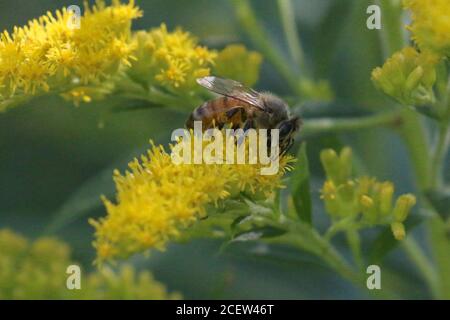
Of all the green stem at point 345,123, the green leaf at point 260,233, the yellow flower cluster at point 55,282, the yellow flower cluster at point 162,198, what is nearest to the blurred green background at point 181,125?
the green stem at point 345,123

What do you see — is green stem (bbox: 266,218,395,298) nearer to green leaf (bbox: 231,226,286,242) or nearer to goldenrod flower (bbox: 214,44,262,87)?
green leaf (bbox: 231,226,286,242)

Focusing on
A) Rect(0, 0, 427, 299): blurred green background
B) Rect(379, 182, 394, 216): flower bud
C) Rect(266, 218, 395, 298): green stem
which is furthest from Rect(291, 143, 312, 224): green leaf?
Rect(0, 0, 427, 299): blurred green background

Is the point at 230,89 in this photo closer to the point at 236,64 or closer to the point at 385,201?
the point at 236,64

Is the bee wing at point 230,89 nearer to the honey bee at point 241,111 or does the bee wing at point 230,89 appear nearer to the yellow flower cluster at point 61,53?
the honey bee at point 241,111

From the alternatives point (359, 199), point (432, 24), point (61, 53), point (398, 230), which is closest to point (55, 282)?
point (61, 53)

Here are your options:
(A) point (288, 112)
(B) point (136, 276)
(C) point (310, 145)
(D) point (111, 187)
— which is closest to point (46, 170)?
(B) point (136, 276)
